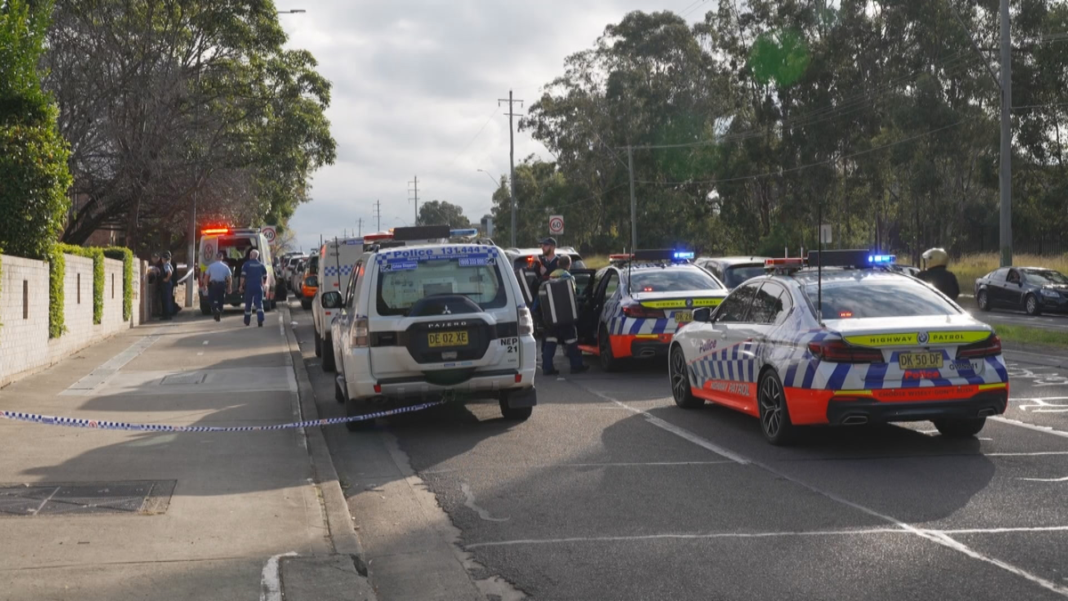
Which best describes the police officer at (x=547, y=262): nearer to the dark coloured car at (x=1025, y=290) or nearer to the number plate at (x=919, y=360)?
the number plate at (x=919, y=360)

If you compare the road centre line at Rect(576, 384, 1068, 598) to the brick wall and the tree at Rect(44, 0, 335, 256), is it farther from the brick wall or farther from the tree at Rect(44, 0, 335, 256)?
the tree at Rect(44, 0, 335, 256)

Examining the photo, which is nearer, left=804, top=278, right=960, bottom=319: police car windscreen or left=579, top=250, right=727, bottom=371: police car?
left=804, top=278, right=960, bottom=319: police car windscreen

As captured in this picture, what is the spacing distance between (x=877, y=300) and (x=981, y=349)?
0.97 meters

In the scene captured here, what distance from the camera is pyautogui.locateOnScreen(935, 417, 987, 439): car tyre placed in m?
10.3

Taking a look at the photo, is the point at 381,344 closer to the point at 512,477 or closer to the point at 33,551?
the point at 512,477

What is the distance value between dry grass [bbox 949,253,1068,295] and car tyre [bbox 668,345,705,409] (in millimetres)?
35194

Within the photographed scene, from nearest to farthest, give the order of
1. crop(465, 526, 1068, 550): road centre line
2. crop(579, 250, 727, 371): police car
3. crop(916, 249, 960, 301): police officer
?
1. crop(465, 526, 1068, 550): road centre line
2. crop(916, 249, 960, 301): police officer
3. crop(579, 250, 727, 371): police car

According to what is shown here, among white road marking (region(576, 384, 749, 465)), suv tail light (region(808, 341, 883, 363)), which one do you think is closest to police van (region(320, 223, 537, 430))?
white road marking (region(576, 384, 749, 465))

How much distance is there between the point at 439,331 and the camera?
11.3m

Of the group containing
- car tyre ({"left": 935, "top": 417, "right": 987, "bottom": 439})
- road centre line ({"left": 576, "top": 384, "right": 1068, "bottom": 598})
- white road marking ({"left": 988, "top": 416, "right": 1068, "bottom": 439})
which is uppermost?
car tyre ({"left": 935, "top": 417, "right": 987, "bottom": 439})

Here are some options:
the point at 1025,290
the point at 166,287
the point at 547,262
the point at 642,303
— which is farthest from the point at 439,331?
the point at 1025,290

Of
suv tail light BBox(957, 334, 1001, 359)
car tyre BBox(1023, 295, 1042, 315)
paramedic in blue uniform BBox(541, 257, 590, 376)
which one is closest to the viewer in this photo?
suv tail light BBox(957, 334, 1001, 359)

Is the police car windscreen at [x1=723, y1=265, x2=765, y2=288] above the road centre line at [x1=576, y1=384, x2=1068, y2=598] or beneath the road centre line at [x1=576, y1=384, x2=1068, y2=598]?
above

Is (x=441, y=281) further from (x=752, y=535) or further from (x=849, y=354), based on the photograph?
(x=752, y=535)
